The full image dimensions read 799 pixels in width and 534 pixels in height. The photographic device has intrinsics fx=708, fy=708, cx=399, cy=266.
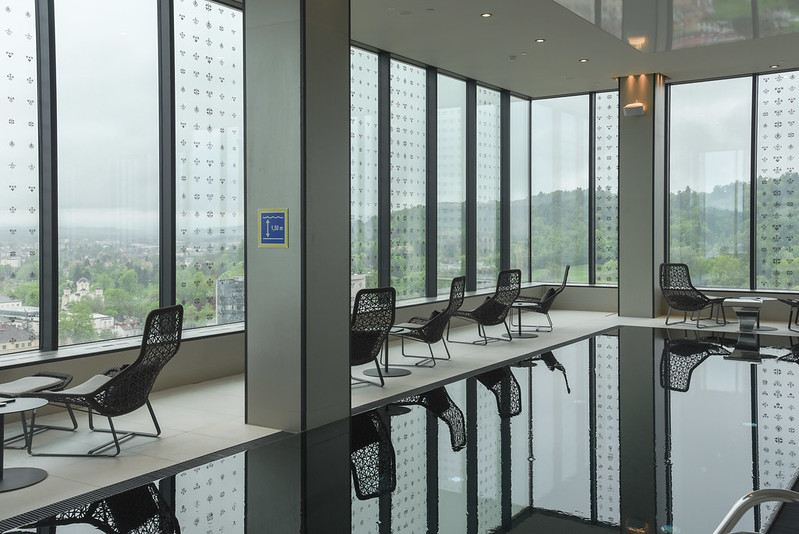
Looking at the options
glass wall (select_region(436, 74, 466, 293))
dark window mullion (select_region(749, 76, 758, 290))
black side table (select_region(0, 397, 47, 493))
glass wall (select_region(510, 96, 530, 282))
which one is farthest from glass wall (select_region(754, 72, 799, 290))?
black side table (select_region(0, 397, 47, 493))

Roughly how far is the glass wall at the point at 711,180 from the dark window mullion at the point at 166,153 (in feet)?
30.8

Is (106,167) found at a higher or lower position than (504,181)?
lower

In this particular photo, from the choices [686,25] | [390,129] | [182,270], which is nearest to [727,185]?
[686,25]

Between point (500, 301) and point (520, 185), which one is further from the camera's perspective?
point (520, 185)

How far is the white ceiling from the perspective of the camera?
8.17 m

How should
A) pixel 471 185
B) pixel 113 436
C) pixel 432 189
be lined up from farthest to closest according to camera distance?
1. pixel 471 185
2. pixel 432 189
3. pixel 113 436

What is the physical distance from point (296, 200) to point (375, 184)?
466 centimetres

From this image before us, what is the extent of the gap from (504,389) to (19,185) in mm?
4585

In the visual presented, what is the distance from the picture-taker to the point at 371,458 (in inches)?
181

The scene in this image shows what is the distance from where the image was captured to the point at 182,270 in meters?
7.15

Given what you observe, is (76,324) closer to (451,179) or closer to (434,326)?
(434,326)

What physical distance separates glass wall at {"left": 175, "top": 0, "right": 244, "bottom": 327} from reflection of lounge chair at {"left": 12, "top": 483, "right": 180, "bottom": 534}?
3511 millimetres

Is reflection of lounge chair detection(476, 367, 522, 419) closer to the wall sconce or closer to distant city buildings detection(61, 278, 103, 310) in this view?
distant city buildings detection(61, 278, 103, 310)

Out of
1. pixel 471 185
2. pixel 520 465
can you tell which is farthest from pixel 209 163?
pixel 471 185
